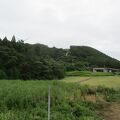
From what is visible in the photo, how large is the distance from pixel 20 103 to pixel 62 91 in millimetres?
4228

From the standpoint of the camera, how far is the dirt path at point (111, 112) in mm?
17000

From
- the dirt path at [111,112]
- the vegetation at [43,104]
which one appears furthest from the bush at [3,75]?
the dirt path at [111,112]

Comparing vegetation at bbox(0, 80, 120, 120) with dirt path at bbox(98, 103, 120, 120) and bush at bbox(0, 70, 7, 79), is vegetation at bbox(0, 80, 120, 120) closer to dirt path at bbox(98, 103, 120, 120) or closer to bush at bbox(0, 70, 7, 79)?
dirt path at bbox(98, 103, 120, 120)

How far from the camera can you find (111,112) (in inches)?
708

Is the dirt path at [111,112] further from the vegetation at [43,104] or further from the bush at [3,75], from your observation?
the bush at [3,75]

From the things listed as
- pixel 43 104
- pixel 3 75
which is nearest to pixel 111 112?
pixel 43 104

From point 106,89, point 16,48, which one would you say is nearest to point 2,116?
point 106,89

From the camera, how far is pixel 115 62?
66.8 metres

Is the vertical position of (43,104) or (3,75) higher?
(3,75)

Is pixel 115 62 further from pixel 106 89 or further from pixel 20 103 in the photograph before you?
pixel 20 103

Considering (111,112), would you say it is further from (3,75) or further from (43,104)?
(3,75)

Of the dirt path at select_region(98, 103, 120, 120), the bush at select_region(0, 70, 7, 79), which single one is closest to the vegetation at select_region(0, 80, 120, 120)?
the dirt path at select_region(98, 103, 120, 120)

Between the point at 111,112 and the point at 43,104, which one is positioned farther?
the point at 111,112

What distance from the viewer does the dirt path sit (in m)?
17.0
